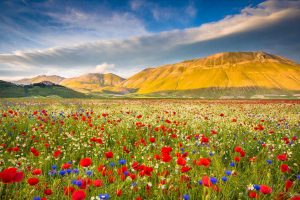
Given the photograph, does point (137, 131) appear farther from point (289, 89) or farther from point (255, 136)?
point (289, 89)

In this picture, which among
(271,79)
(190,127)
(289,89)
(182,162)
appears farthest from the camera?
(271,79)

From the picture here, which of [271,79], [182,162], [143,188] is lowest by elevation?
[143,188]

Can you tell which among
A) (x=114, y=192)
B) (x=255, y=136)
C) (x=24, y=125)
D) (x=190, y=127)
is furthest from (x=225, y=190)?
(x=24, y=125)

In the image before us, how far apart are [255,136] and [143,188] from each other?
6.13m

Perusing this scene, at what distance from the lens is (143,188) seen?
425 centimetres

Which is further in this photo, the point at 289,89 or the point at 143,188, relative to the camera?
the point at 289,89

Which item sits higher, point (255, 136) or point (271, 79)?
point (271, 79)

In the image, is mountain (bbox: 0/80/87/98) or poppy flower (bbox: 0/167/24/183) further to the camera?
mountain (bbox: 0/80/87/98)

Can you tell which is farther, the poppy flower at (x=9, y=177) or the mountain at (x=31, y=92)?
the mountain at (x=31, y=92)

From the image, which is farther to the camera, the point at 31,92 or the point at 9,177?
the point at 31,92

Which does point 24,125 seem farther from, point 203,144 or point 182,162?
point 182,162

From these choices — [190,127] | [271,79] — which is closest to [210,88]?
[271,79]

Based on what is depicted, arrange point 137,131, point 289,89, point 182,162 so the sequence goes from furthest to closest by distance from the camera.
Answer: point 289,89, point 137,131, point 182,162

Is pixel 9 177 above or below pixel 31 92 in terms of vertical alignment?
above
